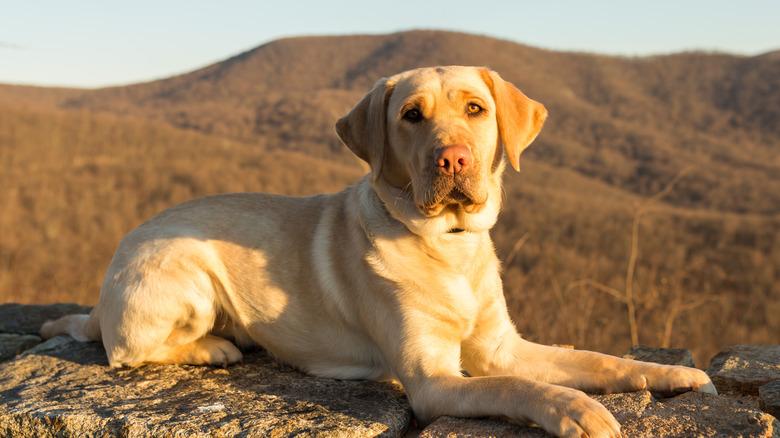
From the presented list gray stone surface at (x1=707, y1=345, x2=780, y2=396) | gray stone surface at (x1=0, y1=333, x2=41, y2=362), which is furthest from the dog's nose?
gray stone surface at (x1=0, y1=333, x2=41, y2=362)

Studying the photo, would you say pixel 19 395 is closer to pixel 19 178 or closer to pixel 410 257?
pixel 410 257

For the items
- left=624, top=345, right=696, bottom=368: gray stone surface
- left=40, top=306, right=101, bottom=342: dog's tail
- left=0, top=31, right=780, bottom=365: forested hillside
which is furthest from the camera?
left=0, top=31, right=780, bottom=365: forested hillside

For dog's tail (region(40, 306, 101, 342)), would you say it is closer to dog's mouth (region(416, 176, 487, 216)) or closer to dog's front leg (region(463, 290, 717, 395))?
dog's mouth (region(416, 176, 487, 216))

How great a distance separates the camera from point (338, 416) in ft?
9.84

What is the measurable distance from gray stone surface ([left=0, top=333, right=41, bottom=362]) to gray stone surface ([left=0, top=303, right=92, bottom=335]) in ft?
0.94

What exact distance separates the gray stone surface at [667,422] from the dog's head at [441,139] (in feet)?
3.84

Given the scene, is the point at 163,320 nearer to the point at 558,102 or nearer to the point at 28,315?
the point at 28,315

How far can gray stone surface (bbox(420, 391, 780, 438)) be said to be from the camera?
2.55 metres

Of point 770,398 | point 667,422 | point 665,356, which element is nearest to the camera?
point 667,422

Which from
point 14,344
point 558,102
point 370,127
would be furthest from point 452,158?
point 558,102

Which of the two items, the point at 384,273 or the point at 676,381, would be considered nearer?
the point at 676,381

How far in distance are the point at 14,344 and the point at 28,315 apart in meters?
1.01

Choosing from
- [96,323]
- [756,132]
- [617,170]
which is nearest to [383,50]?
[617,170]

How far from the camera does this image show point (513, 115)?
368 centimetres
